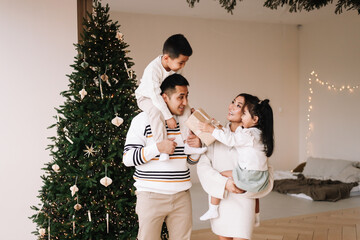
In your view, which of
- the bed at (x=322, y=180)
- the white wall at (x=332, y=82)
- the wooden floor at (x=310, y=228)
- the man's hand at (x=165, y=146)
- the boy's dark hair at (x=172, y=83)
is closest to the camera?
the man's hand at (x=165, y=146)

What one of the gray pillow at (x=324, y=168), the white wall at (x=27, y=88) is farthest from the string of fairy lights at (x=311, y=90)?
the white wall at (x=27, y=88)

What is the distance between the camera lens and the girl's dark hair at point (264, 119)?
2.22 meters

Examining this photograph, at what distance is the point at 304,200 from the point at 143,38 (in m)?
4.00

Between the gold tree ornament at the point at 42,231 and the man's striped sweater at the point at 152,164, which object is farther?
the gold tree ornament at the point at 42,231

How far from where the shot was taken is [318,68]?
27.8 feet

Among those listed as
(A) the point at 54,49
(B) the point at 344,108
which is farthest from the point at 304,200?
(A) the point at 54,49

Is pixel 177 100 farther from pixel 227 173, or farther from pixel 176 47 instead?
pixel 227 173

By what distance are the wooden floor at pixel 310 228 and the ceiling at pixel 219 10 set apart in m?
3.83

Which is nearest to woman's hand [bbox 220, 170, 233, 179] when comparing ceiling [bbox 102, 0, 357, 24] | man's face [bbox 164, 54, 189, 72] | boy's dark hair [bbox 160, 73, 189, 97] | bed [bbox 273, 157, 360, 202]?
boy's dark hair [bbox 160, 73, 189, 97]

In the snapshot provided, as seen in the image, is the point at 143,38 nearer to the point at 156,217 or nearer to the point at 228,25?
the point at 228,25

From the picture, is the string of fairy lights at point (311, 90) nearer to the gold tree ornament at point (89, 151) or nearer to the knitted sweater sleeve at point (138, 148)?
the gold tree ornament at point (89, 151)

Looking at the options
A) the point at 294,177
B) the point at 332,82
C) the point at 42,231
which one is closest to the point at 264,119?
the point at 42,231

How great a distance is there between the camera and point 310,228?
4434mm

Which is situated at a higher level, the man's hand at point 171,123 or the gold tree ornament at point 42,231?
the man's hand at point 171,123
